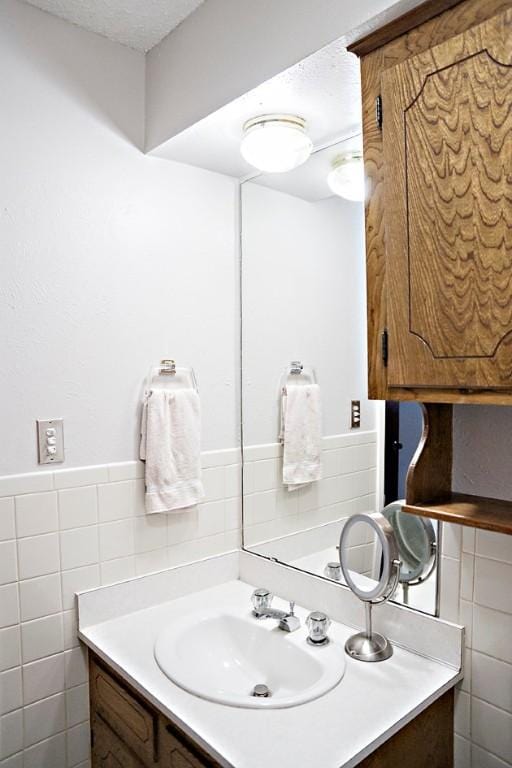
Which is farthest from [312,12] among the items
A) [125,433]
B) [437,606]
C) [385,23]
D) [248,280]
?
[437,606]

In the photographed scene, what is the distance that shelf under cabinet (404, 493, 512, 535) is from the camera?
1036 mm

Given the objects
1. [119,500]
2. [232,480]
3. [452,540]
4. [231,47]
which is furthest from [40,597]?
[231,47]

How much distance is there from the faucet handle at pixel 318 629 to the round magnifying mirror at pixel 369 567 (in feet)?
0.21

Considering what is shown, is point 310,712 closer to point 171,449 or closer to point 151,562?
point 151,562

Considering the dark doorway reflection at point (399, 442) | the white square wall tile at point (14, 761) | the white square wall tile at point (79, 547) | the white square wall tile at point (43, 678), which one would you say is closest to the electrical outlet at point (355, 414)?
the dark doorway reflection at point (399, 442)

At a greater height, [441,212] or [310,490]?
[441,212]

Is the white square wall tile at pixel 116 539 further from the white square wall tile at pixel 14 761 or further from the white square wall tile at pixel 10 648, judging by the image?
the white square wall tile at pixel 14 761

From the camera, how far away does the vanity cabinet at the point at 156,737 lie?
3.79 feet

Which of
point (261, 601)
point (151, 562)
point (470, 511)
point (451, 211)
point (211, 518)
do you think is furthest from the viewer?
point (211, 518)

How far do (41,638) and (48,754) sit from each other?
32 cm

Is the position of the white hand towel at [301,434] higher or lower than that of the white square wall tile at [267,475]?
higher

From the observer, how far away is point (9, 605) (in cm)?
143

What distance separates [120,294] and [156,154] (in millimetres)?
441

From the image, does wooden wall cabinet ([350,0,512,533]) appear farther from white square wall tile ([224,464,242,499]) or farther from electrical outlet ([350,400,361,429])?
white square wall tile ([224,464,242,499])
